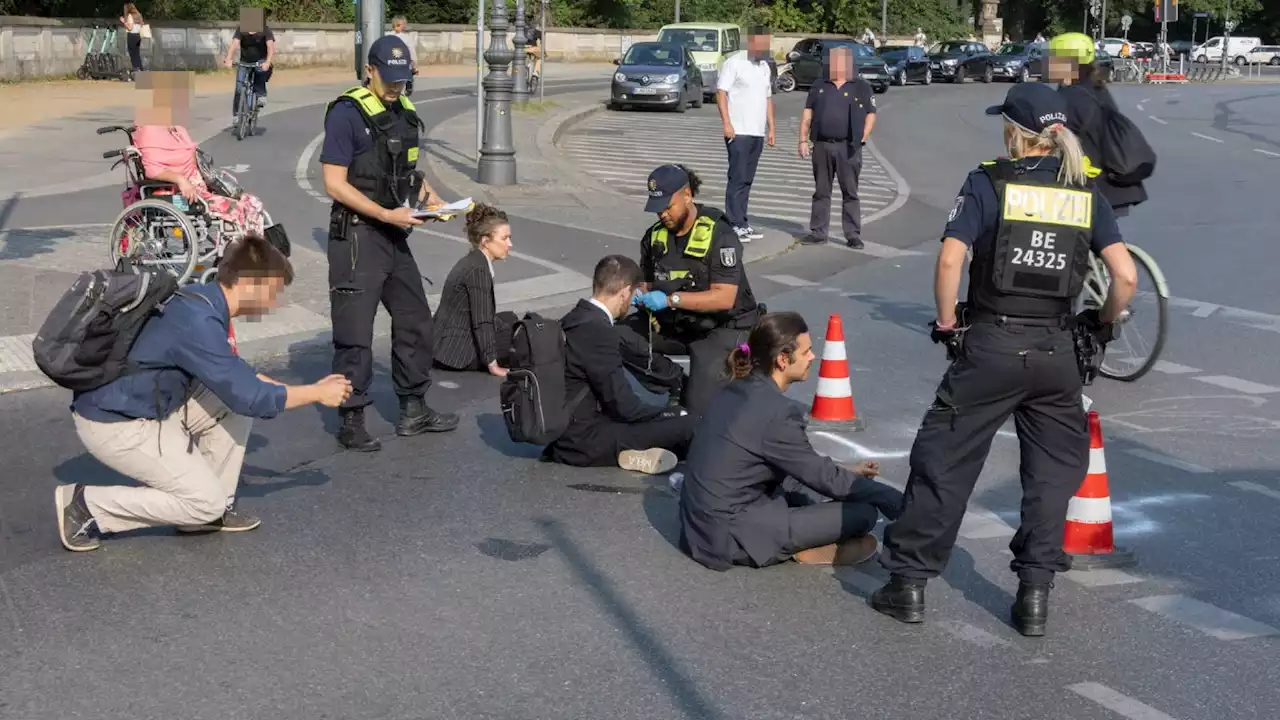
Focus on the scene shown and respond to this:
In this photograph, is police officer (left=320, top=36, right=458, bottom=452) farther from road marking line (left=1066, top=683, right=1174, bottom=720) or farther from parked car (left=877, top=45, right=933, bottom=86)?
parked car (left=877, top=45, right=933, bottom=86)

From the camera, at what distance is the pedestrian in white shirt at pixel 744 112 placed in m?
14.5

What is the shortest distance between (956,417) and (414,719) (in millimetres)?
1997

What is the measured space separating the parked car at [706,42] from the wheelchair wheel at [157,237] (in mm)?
27170

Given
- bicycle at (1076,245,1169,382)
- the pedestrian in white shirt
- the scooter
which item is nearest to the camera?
bicycle at (1076,245,1169,382)

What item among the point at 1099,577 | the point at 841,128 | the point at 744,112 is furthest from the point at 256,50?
the point at 1099,577

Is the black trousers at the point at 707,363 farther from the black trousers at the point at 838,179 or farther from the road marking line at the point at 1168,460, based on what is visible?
the black trousers at the point at 838,179

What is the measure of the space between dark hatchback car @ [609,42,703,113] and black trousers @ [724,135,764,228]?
18.8 m

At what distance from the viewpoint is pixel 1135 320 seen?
9227 mm

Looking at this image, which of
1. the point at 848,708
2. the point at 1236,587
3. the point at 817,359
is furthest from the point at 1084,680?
the point at 817,359

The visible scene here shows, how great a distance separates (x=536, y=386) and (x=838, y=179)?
798 cm

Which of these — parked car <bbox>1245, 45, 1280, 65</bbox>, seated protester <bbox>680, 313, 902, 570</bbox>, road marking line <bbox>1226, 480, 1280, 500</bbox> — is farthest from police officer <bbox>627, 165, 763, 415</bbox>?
parked car <bbox>1245, 45, 1280, 65</bbox>

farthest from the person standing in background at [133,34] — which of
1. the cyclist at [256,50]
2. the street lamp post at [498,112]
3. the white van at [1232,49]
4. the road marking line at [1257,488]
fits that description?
the white van at [1232,49]

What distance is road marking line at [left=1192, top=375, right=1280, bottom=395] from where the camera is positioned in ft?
29.5

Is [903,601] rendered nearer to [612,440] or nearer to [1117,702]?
[1117,702]
